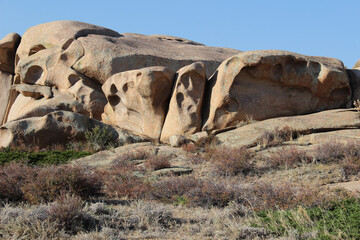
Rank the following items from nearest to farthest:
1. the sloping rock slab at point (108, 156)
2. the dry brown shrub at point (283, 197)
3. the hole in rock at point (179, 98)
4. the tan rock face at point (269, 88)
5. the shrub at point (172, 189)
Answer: the dry brown shrub at point (283, 197) < the shrub at point (172, 189) < the sloping rock slab at point (108, 156) < the tan rock face at point (269, 88) < the hole in rock at point (179, 98)

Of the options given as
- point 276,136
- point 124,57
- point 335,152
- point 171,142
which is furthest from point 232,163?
point 124,57

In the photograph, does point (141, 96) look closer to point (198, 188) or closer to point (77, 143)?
point (77, 143)

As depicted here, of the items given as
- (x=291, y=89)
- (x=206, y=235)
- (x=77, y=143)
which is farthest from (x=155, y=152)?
(x=206, y=235)

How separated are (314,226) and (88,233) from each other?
121 inches

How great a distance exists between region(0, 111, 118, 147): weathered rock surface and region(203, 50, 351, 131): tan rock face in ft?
14.3

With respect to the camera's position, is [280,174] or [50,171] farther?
[280,174]

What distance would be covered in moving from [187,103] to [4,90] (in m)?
→ 15.4

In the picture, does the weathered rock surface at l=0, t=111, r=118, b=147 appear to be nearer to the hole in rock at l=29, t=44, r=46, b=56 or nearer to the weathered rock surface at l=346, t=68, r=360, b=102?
the hole in rock at l=29, t=44, r=46, b=56

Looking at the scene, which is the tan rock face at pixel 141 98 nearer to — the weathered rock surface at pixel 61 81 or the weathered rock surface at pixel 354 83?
the weathered rock surface at pixel 61 81

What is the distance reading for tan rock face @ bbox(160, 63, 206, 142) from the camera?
1572cm

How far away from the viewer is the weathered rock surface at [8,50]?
2530 cm

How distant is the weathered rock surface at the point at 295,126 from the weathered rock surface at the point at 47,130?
495 centimetres

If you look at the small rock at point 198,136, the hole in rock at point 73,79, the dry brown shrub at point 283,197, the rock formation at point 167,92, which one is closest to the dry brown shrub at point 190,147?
the small rock at point 198,136

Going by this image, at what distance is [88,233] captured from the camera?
5691 mm
